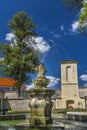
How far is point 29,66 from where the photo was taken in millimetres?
47562

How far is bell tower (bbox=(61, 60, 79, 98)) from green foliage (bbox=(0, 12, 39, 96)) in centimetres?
1304

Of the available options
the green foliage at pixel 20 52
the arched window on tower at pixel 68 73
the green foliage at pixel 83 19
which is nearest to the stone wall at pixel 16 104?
the green foliage at pixel 20 52

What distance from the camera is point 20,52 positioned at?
4956 cm

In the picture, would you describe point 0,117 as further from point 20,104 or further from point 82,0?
point 20,104

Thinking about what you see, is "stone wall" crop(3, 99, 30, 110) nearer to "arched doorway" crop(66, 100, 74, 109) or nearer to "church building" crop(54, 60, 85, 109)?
"church building" crop(54, 60, 85, 109)

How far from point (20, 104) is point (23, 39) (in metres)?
10.3

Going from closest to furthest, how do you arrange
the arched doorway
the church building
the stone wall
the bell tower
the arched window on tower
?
1. the stone wall
2. the arched doorway
3. the church building
4. the bell tower
5. the arched window on tower

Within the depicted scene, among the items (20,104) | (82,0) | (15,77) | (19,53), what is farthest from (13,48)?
(82,0)

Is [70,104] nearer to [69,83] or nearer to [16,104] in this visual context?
[69,83]

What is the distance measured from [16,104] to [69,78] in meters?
18.0

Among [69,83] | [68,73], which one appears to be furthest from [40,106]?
[68,73]

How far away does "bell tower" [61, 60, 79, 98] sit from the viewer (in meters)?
61.8

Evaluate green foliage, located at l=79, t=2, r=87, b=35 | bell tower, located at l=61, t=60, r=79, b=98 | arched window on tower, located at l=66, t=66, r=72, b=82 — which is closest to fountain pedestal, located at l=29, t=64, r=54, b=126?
green foliage, located at l=79, t=2, r=87, b=35

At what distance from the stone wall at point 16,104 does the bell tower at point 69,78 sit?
52.9 ft
